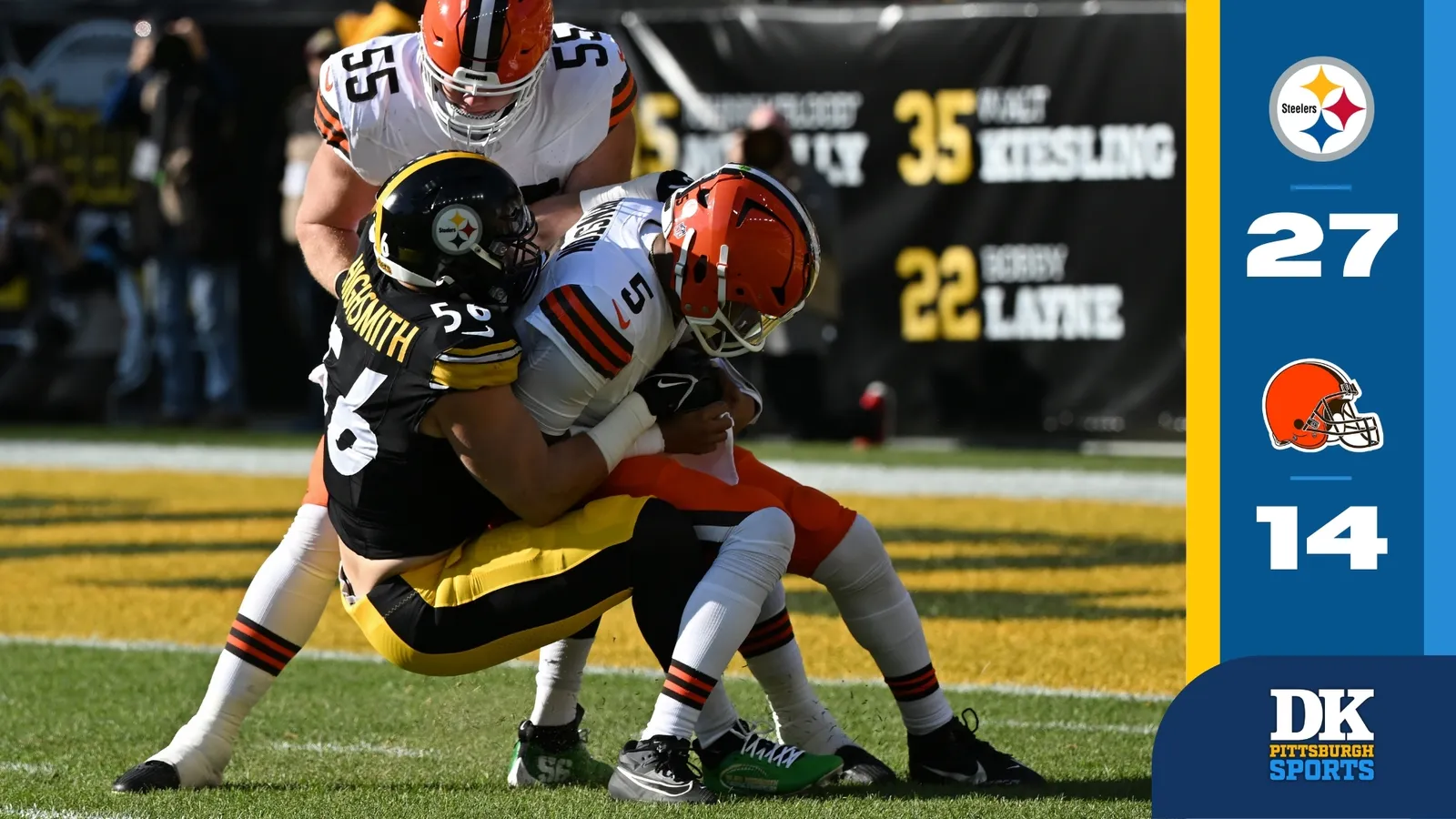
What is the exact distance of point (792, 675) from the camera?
13.8 ft

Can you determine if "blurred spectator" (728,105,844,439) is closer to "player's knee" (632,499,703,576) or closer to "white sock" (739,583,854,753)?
"white sock" (739,583,854,753)

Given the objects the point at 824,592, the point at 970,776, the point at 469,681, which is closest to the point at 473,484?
the point at 970,776

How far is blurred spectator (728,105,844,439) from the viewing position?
33.5 feet

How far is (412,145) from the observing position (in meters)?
4.44

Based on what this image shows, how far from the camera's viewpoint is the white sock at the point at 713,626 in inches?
148

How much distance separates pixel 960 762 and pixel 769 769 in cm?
41

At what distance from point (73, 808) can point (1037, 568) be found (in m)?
4.21

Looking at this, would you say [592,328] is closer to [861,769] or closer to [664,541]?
[664,541]

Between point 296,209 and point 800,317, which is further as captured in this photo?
point 296,209

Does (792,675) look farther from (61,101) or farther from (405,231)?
(61,101)

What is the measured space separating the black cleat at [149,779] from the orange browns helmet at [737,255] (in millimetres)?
1368

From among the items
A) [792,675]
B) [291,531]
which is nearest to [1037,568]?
[792,675]

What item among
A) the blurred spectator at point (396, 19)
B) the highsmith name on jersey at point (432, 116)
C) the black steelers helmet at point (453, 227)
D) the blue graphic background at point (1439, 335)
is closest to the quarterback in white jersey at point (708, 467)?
the black steelers helmet at point (453, 227)

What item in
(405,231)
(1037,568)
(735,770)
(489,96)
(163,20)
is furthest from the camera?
(163,20)
